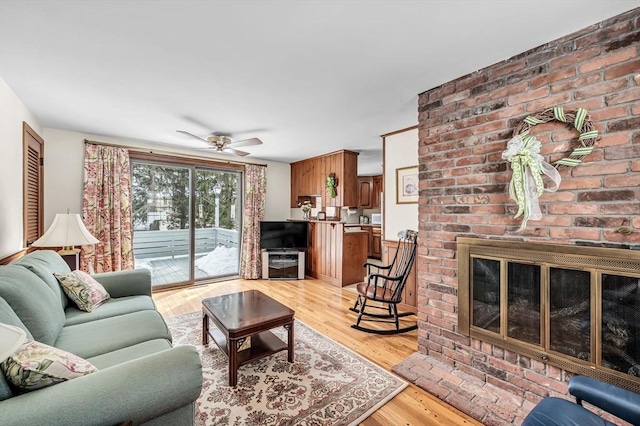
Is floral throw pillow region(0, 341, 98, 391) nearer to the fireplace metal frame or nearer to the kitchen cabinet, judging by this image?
the fireplace metal frame

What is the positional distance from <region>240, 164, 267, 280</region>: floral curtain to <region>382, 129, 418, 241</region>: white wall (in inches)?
102

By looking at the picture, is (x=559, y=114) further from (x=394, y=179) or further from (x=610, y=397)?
(x=394, y=179)

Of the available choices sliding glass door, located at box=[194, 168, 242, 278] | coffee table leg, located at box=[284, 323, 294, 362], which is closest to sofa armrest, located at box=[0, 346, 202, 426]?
coffee table leg, located at box=[284, 323, 294, 362]

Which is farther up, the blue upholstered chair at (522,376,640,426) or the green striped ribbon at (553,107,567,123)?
the green striped ribbon at (553,107,567,123)

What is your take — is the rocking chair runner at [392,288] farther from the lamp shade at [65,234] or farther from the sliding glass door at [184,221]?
the lamp shade at [65,234]

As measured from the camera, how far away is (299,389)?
6.53ft

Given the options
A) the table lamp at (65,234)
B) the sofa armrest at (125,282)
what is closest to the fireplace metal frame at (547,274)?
the sofa armrest at (125,282)

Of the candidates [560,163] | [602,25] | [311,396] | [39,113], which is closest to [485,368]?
[311,396]

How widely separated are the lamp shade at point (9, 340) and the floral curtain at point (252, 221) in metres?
4.31

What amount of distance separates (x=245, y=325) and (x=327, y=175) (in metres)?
3.40

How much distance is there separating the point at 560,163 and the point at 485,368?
154 centimetres

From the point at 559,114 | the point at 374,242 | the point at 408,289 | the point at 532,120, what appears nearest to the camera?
the point at 559,114

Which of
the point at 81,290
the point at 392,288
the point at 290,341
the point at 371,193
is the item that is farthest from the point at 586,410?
the point at 371,193

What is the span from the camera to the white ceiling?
1.48m
